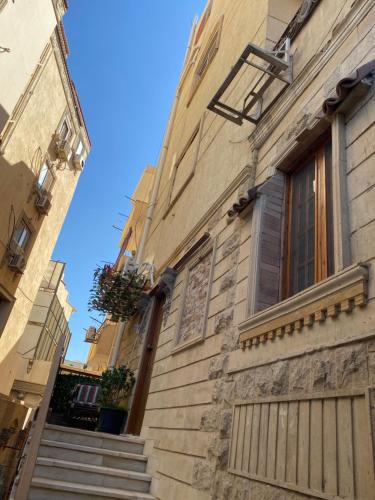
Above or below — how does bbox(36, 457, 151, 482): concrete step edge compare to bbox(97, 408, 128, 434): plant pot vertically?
below

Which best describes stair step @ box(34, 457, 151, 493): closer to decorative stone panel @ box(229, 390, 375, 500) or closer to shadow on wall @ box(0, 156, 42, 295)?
decorative stone panel @ box(229, 390, 375, 500)

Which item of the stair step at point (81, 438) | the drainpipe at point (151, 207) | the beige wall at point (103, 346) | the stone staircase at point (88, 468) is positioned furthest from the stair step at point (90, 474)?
the beige wall at point (103, 346)

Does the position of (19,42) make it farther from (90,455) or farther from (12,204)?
(90,455)

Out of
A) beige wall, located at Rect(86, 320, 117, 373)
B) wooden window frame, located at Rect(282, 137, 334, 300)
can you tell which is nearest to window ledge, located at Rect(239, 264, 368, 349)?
wooden window frame, located at Rect(282, 137, 334, 300)

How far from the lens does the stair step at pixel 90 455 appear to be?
16.2ft

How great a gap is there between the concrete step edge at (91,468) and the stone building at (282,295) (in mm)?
221

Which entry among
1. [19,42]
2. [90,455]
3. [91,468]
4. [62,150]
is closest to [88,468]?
[91,468]

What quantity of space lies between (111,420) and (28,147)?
8.45 metres

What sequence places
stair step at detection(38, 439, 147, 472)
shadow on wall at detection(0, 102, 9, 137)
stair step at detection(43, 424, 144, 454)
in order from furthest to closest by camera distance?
shadow on wall at detection(0, 102, 9, 137) → stair step at detection(43, 424, 144, 454) → stair step at detection(38, 439, 147, 472)

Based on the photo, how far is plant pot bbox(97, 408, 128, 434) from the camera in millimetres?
6809

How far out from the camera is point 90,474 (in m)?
4.66

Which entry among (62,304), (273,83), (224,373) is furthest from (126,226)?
(224,373)

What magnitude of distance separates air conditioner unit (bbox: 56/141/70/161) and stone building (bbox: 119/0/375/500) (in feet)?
27.4

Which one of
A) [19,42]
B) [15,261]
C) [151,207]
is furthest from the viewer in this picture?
[151,207]
